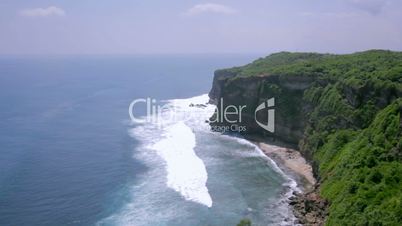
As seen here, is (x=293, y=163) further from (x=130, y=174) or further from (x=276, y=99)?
(x=130, y=174)

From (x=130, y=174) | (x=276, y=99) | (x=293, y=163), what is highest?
(x=276, y=99)

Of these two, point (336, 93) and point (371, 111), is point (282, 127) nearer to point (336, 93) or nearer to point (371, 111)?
point (336, 93)

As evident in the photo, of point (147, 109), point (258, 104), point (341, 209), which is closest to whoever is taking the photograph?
point (341, 209)

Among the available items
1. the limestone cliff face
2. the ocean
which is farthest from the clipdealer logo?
the ocean

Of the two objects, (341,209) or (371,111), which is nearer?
(341,209)

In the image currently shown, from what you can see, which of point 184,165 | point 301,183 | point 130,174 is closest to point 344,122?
point 301,183

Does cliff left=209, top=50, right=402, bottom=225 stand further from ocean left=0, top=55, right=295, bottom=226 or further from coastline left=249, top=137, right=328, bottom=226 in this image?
ocean left=0, top=55, right=295, bottom=226

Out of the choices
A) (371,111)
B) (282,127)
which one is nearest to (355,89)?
(371,111)
